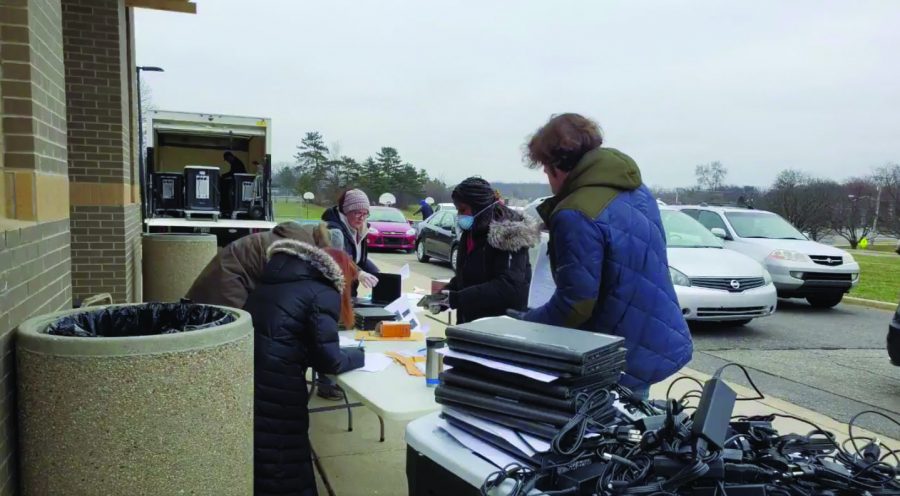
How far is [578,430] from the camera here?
1540mm

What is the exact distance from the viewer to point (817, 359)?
23.4ft

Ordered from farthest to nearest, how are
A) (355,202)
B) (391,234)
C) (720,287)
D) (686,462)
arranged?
(391,234), (720,287), (355,202), (686,462)

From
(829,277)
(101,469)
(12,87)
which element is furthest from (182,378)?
(829,277)

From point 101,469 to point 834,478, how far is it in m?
2.07

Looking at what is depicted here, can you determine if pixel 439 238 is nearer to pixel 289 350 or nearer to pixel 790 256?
pixel 790 256

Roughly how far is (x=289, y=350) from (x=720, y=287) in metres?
6.60

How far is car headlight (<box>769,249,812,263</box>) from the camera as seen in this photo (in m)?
9.94

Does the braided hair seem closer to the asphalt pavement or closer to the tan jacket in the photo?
the tan jacket

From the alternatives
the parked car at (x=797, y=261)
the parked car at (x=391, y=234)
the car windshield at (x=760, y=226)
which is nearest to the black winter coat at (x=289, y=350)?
the parked car at (x=797, y=261)

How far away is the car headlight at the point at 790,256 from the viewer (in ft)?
32.6

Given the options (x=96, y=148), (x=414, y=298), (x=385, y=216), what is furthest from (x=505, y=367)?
(x=385, y=216)

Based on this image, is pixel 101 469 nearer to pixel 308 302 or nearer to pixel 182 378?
pixel 182 378

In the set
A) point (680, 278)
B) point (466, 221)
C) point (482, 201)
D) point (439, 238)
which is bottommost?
point (439, 238)

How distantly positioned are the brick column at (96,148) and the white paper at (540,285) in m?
4.37
